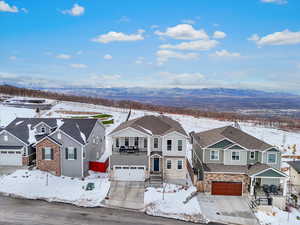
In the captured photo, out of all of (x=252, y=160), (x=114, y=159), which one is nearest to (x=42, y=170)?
(x=114, y=159)

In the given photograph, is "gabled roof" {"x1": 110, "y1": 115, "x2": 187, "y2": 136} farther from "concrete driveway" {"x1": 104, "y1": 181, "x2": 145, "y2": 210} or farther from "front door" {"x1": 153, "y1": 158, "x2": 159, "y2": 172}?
"concrete driveway" {"x1": 104, "y1": 181, "x2": 145, "y2": 210}

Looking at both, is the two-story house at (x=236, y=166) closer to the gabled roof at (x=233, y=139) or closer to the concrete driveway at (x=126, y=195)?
the gabled roof at (x=233, y=139)

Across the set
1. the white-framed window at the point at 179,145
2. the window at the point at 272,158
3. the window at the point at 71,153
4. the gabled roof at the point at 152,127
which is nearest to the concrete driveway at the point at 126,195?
the window at the point at 71,153

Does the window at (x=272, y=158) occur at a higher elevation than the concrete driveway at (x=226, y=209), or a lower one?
higher

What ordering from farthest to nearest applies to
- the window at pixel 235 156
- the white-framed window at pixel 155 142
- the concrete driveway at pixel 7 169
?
1. the white-framed window at pixel 155 142
2. the concrete driveway at pixel 7 169
3. the window at pixel 235 156

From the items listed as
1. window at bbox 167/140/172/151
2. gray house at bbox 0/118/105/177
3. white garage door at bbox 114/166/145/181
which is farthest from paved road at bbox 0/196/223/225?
window at bbox 167/140/172/151

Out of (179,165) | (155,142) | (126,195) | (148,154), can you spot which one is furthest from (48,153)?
(179,165)

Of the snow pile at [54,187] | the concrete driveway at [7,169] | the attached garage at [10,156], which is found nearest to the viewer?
the snow pile at [54,187]

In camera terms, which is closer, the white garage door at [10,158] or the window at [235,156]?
the window at [235,156]
